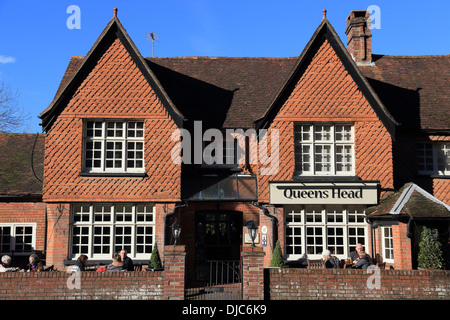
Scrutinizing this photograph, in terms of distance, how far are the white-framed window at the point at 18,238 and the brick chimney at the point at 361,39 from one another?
15921 mm

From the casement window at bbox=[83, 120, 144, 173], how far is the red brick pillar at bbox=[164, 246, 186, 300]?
5.75m

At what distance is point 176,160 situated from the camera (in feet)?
50.6

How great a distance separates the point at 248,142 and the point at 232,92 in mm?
2658

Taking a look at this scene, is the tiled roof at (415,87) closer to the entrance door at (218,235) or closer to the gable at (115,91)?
the entrance door at (218,235)

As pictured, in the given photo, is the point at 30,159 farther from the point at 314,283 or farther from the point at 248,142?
the point at 314,283

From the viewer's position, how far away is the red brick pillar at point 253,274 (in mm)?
10461

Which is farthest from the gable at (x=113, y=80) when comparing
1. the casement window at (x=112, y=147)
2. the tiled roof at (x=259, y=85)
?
the casement window at (x=112, y=147)

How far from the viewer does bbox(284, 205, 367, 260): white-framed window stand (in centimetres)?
1520


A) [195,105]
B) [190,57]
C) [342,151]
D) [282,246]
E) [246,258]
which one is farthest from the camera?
[190,57]

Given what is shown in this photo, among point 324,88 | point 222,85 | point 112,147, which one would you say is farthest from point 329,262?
point 222,85

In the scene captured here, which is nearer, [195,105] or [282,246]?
[282,246]

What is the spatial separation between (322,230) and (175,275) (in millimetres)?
6807

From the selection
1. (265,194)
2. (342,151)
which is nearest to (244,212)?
(265,194)

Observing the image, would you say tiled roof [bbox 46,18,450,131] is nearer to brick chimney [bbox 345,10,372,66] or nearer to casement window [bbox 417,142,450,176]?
brick chimney [bbox 345,10,372,66]
